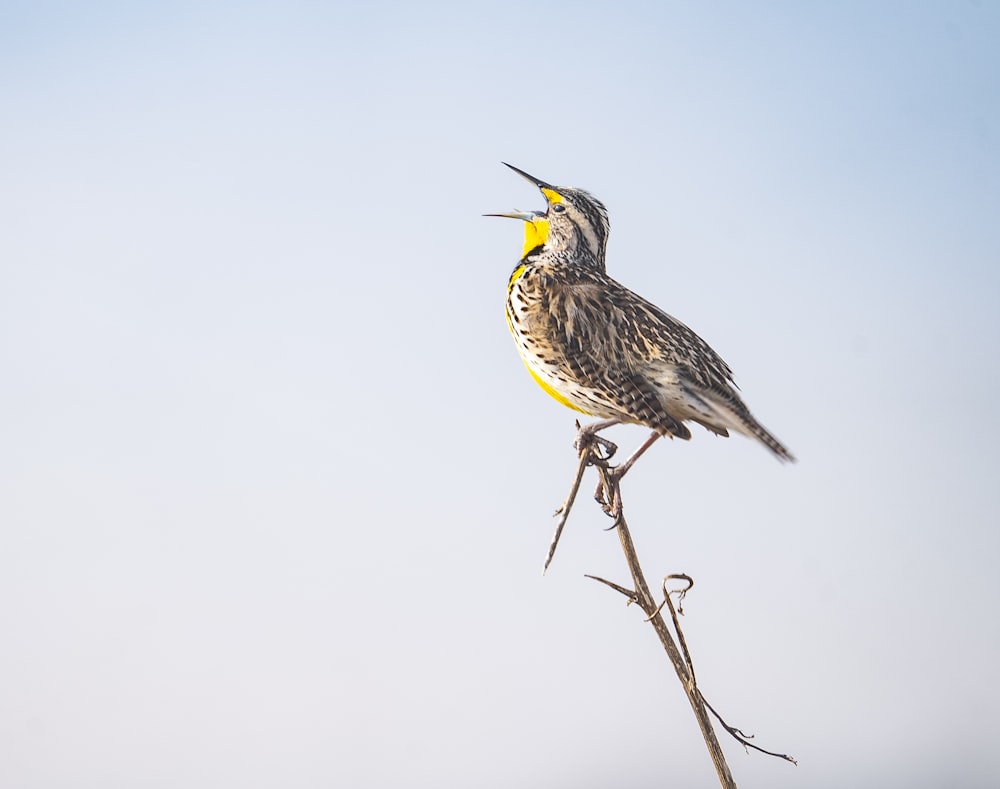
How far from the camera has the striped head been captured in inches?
88.9

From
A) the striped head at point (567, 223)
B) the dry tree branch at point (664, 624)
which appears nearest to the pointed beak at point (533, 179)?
the striped head at point (567, 223)

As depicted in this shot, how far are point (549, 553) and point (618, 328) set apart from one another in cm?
83

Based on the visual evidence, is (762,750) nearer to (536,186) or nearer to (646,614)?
(646,614)

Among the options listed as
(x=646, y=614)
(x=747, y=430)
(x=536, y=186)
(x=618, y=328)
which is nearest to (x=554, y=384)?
(x=618, y=328)

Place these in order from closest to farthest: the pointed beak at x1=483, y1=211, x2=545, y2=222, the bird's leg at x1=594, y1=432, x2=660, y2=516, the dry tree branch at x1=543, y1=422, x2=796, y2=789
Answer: the dry tree branch at x1=543, y1=422, x2=796, y2=789, the bird's leg at x1=594, y1=432, x2=660, y2=516, the pointed beak at x1=483, y1=211, x2=545, y2=222

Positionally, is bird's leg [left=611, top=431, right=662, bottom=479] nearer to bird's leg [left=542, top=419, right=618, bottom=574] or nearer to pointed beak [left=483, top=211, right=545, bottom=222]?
bird's leg [left=542, top=419, right=618, bottom=574]

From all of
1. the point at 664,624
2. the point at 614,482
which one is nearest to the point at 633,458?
the point at 614,482

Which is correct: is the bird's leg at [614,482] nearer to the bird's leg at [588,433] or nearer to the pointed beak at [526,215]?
the bird's leg at [588,433]

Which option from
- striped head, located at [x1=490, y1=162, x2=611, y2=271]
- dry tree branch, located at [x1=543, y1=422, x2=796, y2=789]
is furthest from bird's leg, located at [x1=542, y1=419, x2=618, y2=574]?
striped head, located at [x1=490, y1=162, x2=611, y2=271]

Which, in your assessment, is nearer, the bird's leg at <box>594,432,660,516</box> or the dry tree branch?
the dry tree branch

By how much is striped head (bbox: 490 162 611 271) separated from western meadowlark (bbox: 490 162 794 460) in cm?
6

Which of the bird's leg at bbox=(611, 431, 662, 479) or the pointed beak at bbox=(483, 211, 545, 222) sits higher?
the pointed beak at bbox=(483, 211, 545, 222)

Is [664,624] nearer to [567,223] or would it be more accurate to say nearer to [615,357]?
[615,357]

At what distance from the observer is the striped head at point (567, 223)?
7.41 ft
